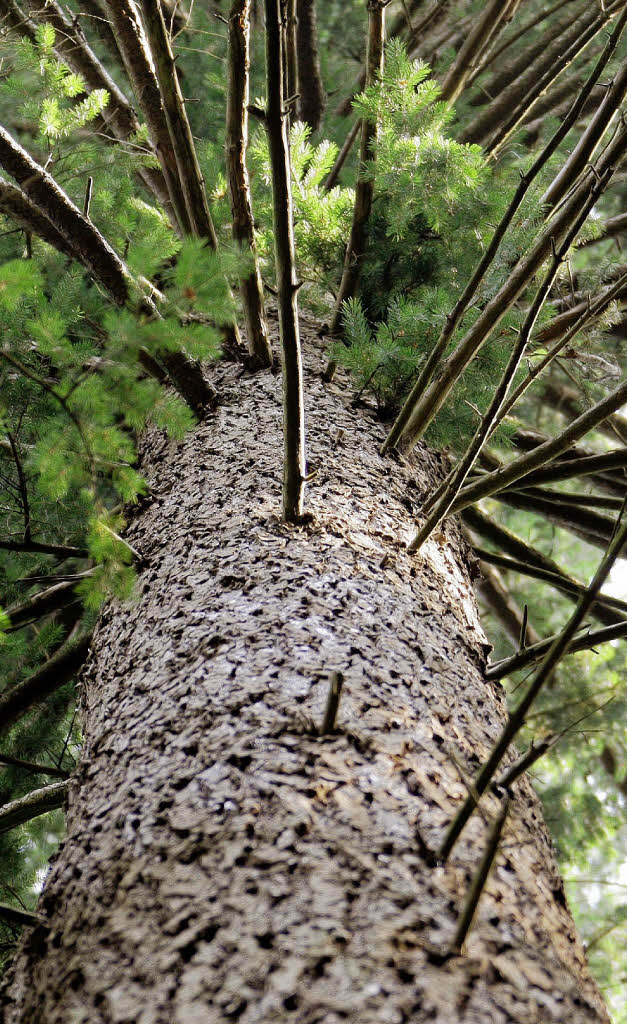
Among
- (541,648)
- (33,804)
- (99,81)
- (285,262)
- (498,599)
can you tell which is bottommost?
(498,599)

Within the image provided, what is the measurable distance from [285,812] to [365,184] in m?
1.95

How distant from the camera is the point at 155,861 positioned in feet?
3.26

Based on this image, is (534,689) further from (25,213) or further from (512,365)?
(25,213)

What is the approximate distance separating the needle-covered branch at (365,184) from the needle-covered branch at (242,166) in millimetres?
351

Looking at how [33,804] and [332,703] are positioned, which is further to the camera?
[33,804]

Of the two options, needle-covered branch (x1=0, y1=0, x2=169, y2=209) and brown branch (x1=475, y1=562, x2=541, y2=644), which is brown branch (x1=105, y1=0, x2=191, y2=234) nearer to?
needle-covered branch (x1=0, y1=0, x2=169, y2=209)

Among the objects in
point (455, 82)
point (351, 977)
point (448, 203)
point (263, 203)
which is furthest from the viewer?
point (455, 82)

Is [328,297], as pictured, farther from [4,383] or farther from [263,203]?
[4,383]

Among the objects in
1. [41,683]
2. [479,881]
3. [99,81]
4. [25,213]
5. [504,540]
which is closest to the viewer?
[479,881]

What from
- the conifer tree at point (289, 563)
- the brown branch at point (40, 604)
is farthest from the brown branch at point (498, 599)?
the brown branch at point (40, 604)

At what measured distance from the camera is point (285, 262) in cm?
147

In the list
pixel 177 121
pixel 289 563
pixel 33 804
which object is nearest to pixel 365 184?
pixel 177 121

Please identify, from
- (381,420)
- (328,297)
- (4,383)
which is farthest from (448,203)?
(4,383)

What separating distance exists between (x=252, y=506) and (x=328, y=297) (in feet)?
5.22
